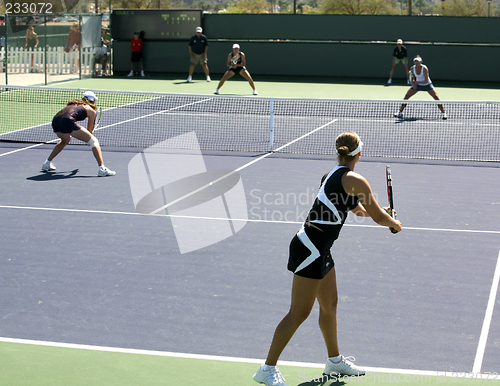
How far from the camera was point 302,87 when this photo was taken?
82.3 ft

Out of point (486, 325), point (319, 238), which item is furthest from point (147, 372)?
point (486, 325)

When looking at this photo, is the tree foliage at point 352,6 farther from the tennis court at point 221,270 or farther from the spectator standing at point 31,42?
the tennis court at point 221,270

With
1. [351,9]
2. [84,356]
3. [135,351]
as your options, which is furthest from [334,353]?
[351,9]

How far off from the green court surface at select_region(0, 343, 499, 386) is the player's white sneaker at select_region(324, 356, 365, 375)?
51mm

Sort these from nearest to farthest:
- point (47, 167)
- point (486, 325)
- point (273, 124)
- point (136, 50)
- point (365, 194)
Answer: point (365, 194), point (486, 325), point (47, 167), point (273, 124), point (136, 50)

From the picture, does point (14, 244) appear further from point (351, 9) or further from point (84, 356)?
point (351, 9)

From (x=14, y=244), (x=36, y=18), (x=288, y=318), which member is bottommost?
(x=14, y=244)

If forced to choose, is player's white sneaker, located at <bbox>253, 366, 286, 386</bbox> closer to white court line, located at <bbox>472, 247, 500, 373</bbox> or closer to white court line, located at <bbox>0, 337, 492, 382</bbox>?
white court line, located at <bbox>0, 337, 492, 382</bbox>

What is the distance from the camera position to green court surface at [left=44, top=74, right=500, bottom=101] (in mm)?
22797

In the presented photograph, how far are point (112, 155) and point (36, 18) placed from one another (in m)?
13.0

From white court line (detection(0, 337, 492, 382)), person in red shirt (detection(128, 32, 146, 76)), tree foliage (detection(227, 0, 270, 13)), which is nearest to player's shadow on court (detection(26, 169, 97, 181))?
white court line (detection(0, 337, 492, 382))

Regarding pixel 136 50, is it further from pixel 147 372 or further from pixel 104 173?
pixel 147 372

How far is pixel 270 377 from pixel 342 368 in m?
0.55

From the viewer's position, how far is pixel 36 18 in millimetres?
23938
